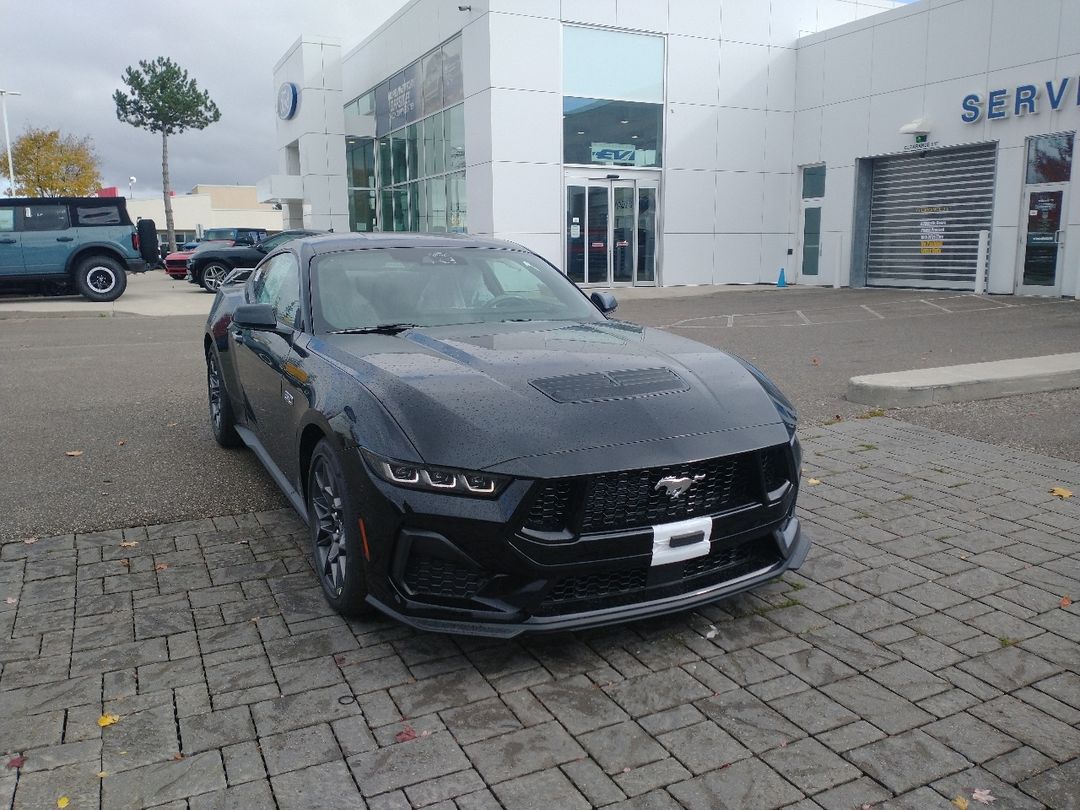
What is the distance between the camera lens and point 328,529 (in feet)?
11.9

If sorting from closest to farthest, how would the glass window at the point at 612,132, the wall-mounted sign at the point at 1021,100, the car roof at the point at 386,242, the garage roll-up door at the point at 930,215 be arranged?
the car roof at the point at 386,242 → the wall-mounted sign at the point at 1021,100 → the garage roll-up door at the point at 930,215 → the glass window at the point at 612,132

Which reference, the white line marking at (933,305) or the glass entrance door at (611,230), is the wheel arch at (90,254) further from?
the white line marking at (933,305)

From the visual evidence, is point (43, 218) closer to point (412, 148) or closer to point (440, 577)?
point (412, 148)

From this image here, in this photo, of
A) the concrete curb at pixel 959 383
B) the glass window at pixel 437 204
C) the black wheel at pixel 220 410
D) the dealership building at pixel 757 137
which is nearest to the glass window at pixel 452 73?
the dealership building at pixel 757 137

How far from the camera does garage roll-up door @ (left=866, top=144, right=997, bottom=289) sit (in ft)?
64.2

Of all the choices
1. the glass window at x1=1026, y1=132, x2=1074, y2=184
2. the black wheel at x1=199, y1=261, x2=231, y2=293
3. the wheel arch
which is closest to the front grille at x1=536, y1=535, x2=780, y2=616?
the glass window at x1=1026, y1=132, x2=1074, y2=184

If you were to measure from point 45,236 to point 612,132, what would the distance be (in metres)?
13.3

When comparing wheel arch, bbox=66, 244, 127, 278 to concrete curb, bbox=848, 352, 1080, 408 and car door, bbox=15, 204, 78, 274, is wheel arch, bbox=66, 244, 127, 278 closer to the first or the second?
car door, bbox=15, 204, 78, 274

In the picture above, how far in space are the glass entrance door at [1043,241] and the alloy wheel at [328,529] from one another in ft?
60.4

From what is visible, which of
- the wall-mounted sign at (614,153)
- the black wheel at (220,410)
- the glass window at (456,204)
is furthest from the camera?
the glass window at (456,204)

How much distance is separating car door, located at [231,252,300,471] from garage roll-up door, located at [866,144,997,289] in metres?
18.3

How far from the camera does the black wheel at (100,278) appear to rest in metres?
18.4

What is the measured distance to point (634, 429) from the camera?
10.1 ft

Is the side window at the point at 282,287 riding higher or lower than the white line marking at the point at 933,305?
higher
